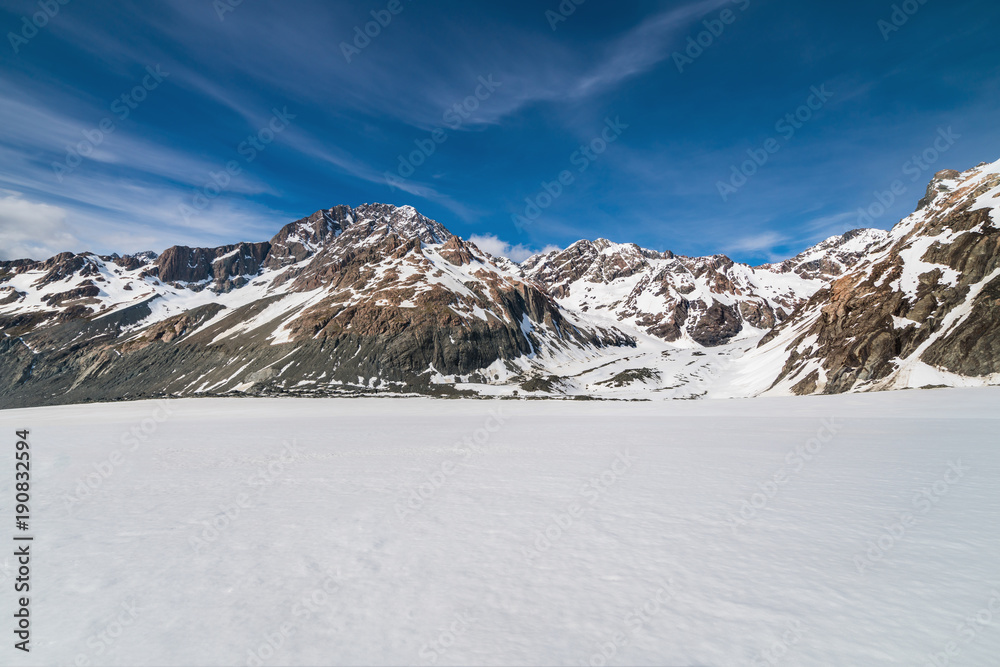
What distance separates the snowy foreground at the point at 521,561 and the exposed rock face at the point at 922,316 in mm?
42006

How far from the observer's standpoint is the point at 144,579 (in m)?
6.16

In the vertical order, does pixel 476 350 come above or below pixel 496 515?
above

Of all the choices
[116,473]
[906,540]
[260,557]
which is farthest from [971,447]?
[116,473]

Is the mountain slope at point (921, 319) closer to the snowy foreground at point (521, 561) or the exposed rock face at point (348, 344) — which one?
the snowy foreground at point (521, 561)

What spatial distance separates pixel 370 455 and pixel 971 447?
2090 cm

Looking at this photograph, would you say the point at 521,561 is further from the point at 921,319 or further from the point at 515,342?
the point at 515,342

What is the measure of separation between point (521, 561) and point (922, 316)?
66.1m

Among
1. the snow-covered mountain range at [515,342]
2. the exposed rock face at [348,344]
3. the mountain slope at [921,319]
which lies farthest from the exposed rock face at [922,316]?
the exposed rock face at [348,344]

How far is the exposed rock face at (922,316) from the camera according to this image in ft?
145

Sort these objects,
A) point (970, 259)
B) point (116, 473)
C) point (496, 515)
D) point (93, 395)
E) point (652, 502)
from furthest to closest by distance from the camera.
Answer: point (93, 395) → point (970, 259) → point (116, 473) → point (652, 502) → point (496, 515)

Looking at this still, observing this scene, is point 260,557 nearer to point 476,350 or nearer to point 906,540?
point 906,540

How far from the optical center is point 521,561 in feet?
21.7

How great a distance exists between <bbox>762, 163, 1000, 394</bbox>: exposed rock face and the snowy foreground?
4201 centimetres

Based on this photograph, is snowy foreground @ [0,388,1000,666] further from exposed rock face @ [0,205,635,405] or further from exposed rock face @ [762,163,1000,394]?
exposed rock face @ [0,205,635,405]
